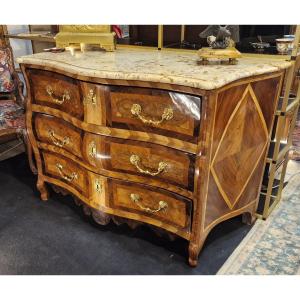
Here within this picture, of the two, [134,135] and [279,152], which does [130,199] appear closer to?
[134,135]

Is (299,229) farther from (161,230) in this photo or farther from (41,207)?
(41,207)

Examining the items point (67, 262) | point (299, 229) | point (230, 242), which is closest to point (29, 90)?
point (67, 262)

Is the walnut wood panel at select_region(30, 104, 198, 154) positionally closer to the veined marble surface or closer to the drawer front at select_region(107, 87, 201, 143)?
the drawer front at select_region(107, 87, 201, 143)

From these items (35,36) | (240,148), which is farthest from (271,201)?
(35,36)

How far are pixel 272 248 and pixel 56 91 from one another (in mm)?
1354

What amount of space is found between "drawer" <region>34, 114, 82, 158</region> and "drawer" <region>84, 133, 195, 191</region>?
0.32 feet

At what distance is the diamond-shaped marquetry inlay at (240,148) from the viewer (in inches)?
52.6

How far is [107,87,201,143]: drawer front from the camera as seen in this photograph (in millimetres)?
1196

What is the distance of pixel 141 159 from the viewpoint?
1.39 meters

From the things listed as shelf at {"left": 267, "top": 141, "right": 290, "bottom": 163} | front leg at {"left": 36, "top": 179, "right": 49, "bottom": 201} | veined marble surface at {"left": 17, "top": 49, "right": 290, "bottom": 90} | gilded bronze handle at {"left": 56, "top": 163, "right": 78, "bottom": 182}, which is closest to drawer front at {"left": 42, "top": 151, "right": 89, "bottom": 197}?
gilded bronze handle at {"left": 56, "top": 163, "right": 78, "bottom": 182}

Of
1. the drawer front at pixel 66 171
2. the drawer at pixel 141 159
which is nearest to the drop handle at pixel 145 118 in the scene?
the drawer at pixel 141 159

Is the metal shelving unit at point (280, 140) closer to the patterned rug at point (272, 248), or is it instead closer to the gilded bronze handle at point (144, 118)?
the patterned rug at point (272, 248)

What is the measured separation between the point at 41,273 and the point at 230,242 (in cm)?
95
